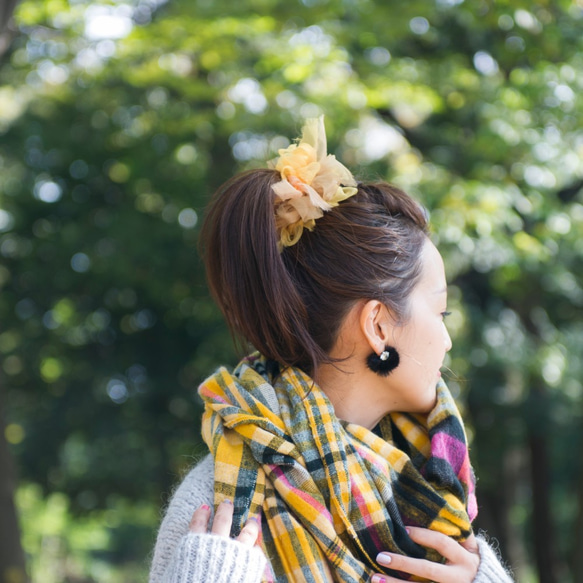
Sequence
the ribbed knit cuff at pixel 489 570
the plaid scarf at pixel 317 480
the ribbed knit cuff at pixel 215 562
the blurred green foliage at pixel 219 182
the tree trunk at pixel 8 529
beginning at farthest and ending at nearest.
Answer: the tree trunk at pixel 8 529 < the blurred green foliage at pixel 219 182 < the ribbed knit cuff at pixel 489 570 < the plaid scarf at pixel 317 480 < the ribbed knit cuff at pixel 215 562

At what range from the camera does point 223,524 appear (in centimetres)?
Answer: 152

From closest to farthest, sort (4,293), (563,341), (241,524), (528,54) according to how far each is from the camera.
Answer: (241,524)
(528,54)
(563,341)
(4,293)

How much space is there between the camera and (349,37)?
18.2 ft

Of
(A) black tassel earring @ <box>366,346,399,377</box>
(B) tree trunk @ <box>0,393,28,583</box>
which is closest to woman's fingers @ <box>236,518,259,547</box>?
(A) black tassel earring @ <box>366,346,399,377</box>

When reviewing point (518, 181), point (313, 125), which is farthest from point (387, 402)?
point (518, 181)

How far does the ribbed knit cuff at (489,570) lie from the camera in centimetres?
167

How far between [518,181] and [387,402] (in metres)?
4.25

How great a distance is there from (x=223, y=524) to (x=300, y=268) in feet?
1.93

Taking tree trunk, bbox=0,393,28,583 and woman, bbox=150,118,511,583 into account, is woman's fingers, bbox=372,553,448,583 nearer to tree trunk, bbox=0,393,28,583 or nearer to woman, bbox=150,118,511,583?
woman, bbox=150,118,511,583

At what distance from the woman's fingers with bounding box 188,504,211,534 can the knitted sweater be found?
0.02 metres

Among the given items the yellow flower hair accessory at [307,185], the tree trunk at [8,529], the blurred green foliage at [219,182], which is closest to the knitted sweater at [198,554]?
the yellow flower hair accessory at [307,185]

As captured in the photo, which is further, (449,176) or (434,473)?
(449,176)

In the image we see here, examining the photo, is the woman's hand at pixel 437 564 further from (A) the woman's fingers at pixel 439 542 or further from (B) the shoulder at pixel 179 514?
(B) the shoulder at pixel 179 514

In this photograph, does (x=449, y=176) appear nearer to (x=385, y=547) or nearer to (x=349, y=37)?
(x=349, y=37)
